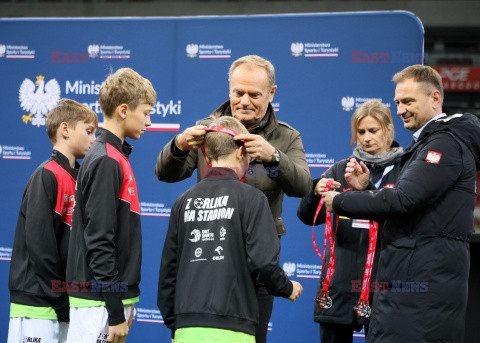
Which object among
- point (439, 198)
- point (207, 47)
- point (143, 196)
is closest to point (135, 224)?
point (439, 198)

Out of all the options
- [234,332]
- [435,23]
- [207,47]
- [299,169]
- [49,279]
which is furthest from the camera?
[435,23]

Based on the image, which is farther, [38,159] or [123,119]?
[38,159]

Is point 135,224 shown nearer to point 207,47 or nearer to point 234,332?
point 234,332

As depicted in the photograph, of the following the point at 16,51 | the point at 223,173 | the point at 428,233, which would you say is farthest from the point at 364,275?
the point at 16,51

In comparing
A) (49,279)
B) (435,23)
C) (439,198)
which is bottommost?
(49,279)

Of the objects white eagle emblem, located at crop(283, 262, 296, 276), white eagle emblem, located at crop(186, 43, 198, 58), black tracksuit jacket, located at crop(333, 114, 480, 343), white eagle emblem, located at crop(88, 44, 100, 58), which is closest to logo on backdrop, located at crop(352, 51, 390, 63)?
white eagle emblem, located at crop(186, 43, 198, 58)

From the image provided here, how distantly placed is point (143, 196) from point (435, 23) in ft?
33.5

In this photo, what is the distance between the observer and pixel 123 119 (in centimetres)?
238

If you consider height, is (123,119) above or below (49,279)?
above

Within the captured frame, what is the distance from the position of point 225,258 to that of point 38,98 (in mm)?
3011

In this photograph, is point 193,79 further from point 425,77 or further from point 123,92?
point 425,77

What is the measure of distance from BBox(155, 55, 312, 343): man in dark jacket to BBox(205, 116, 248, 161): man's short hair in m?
0.06

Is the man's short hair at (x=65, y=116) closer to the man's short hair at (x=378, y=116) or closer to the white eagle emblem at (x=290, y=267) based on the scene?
the man's short hair at (x=378, y=116)

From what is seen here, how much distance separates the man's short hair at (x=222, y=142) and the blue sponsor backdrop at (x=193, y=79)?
6.58 ft
